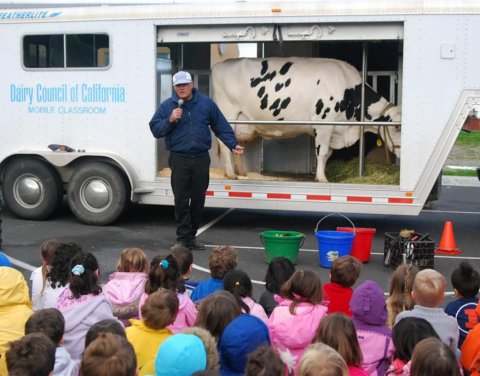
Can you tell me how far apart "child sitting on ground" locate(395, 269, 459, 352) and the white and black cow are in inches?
250

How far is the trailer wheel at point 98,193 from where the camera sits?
10906 mm

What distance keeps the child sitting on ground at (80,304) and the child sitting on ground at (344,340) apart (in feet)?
5.15

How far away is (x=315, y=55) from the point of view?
1205cm

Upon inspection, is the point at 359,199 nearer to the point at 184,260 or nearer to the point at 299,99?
the point at 299,99

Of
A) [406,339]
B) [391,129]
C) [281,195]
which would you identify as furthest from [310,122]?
[406,339]

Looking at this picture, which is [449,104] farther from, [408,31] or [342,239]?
[342,239]

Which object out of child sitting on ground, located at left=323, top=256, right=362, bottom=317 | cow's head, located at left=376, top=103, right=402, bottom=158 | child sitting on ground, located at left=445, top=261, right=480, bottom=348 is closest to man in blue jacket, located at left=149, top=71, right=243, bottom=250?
cow's head, located at left=376, top=103, right=402, bottom=158

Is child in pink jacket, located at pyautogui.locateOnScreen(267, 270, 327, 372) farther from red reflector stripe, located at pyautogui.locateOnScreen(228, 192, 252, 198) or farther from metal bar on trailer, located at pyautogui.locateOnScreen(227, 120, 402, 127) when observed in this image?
red reflector stripe, located at pyautogui.locateOnScreen(228, 192, 252, 198)

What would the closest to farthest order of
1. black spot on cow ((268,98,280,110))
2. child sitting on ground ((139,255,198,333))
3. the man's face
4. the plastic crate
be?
child sitting on ground ((139,255,198,333))
the plastic crate
the man's face
black spot on cow ((268,98,280,110))

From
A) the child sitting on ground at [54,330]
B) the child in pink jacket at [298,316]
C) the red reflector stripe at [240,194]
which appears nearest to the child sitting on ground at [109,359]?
the child sitting on ground at [54,330]

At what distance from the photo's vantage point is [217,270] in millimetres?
5488

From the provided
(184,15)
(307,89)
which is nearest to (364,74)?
(307,89)

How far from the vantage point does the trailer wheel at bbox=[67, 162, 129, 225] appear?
35.8 feet

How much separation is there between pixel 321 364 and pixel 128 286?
2753mm
